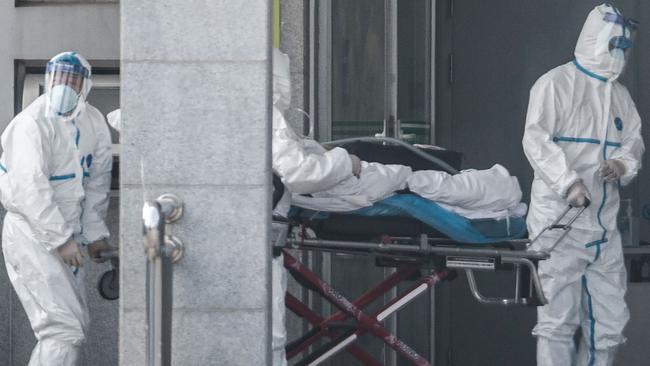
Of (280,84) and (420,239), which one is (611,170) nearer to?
(420,239)

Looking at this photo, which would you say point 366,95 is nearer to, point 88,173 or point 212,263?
point 88,173

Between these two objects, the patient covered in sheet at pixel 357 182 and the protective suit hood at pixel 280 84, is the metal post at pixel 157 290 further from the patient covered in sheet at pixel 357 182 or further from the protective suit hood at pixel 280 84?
the protective suit hood at pixel 280 84

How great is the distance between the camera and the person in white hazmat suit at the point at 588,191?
618 centimetres

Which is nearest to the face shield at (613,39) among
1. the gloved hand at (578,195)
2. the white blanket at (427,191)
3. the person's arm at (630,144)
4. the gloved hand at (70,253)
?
the person's arm at (630,144)

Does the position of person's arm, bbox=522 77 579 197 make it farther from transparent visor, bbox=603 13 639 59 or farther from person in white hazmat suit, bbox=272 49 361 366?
person in white hazmat suit, bbox=272 49 361 366

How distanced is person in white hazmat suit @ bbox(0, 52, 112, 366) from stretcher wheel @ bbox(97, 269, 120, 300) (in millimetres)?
101

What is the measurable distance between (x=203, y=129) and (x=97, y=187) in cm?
192

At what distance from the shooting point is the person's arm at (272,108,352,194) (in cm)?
514

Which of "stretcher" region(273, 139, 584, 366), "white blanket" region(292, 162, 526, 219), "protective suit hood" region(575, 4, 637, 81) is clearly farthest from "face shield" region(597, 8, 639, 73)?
"white blanket" region(292, 162, 526, 219)

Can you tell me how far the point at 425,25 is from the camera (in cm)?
779

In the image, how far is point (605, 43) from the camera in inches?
249

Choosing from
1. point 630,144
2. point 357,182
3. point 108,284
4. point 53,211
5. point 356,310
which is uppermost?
point 630,144

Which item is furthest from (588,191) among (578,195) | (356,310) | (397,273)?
(356,310)

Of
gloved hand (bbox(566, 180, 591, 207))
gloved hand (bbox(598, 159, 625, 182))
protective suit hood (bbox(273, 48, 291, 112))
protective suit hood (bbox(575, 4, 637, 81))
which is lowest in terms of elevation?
gloved hand (bbox(566, 180, 591, 207))
